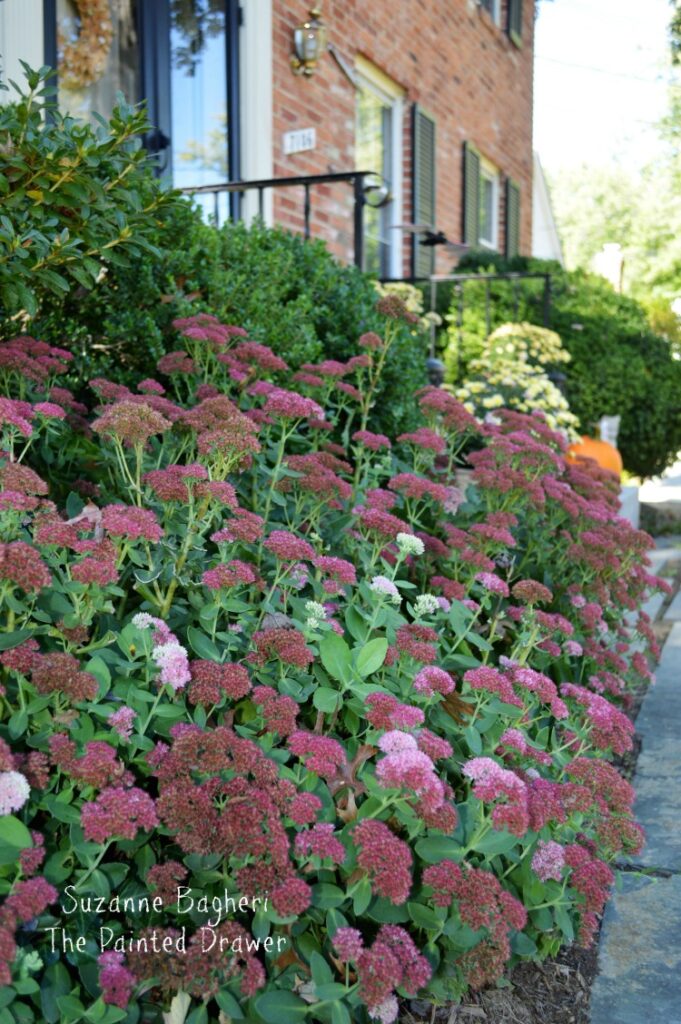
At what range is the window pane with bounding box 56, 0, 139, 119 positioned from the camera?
5.09m

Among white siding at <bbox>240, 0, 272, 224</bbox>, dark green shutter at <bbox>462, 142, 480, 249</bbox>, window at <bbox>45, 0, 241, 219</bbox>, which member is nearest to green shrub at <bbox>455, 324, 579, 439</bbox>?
white siding at <bbox>240, 0, 272, 224</bbox>

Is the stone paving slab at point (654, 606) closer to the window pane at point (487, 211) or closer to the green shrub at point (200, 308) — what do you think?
the green shrub at point (200, 308)

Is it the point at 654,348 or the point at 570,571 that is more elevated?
the point at 654,348

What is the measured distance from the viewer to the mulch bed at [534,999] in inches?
67.5

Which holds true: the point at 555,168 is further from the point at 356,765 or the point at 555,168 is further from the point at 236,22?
the point at 356,765

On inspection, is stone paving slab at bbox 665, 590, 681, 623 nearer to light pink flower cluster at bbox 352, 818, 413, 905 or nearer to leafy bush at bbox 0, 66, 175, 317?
leafy bush at bbox 0, 66, 175, 317

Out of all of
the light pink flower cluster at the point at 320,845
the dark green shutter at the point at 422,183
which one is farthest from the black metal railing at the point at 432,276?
the light pink flower cluster at the point at 320,845

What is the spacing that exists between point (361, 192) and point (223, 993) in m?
4.30

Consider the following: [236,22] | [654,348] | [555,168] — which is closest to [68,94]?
[236,22]

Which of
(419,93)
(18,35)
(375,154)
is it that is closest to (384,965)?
(18,35)

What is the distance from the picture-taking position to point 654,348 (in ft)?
30.2

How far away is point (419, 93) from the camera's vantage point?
8.77 meters

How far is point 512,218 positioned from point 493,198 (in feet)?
1.70

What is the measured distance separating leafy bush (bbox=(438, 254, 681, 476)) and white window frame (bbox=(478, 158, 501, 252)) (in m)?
2.07
